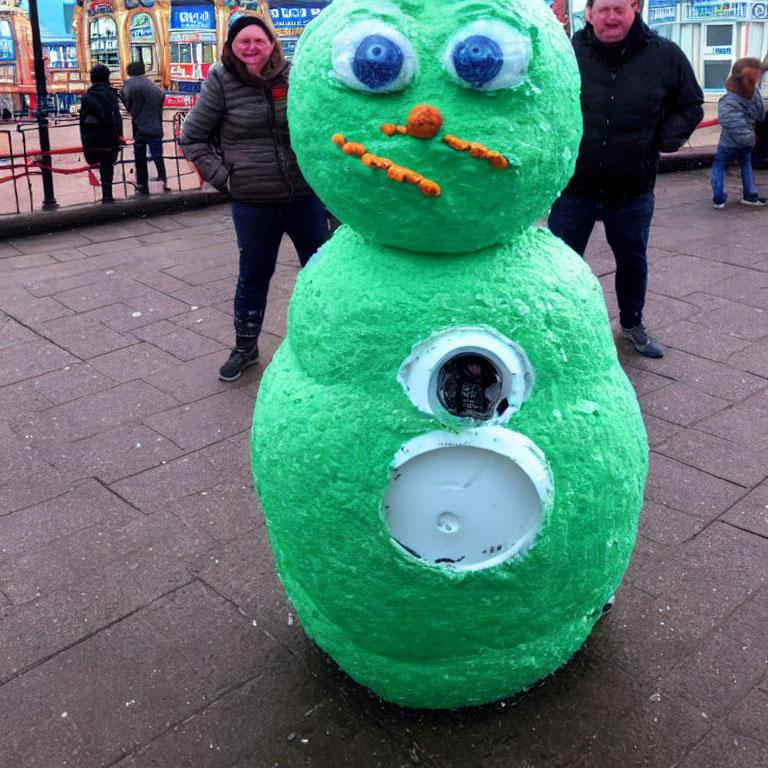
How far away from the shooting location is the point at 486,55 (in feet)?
6.61

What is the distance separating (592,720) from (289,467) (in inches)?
47.7

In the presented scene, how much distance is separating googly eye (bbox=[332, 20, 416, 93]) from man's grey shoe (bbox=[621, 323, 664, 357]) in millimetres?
3733

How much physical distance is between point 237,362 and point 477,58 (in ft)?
11.2

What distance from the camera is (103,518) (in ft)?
12.6

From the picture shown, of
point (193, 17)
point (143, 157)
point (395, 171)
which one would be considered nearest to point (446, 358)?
point (395, 171)

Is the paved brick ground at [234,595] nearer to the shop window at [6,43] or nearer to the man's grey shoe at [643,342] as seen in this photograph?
the man's grey shoe at [643,342]

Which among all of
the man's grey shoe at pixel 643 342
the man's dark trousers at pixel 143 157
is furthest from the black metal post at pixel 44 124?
the man's grey shoe at pixel 643 342

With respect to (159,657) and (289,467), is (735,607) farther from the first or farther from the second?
(159,657)

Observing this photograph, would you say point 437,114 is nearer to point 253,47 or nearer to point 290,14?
point 253,47

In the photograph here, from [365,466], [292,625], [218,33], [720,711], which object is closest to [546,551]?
[365,466]

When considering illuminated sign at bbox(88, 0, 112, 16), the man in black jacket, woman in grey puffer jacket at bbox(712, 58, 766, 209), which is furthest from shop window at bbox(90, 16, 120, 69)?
the man in black jacket

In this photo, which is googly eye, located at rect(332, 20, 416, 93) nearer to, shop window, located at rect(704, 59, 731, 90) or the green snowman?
the green snowman

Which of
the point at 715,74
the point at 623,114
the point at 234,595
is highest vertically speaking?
the point at 623,114

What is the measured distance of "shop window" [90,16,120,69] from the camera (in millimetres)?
20016
